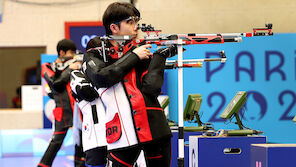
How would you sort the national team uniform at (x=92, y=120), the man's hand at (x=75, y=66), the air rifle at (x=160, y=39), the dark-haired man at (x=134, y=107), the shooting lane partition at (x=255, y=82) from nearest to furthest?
the dark-haired man at (x=134, y=107), the air rifle at (x=160, y=39), the national team uniform at (x=92, y=120), the shooting lane partition at (x=255, y=82), the man's hand at (x=75, y=66)

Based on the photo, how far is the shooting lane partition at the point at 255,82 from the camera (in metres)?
5.00

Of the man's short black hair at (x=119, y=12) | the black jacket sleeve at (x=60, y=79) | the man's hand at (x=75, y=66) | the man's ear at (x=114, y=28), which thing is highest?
the man's short black hair at (x=119, y=12)

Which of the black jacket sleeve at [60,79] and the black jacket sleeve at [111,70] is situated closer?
the black jacket sleeve at [111,70]

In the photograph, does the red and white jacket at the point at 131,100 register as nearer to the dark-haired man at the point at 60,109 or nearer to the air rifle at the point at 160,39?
the air rifle at the point at 160,39

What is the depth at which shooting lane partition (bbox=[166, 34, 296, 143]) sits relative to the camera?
16.4 ft

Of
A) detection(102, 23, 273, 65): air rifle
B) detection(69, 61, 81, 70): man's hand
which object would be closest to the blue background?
detection(69, 61, 81, 70): man's hand

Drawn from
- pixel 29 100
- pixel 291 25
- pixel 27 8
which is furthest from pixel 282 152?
pixel 27 8

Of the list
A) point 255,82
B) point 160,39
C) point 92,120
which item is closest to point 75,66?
point 92,120

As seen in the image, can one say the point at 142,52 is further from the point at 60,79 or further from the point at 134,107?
the point at 60,79

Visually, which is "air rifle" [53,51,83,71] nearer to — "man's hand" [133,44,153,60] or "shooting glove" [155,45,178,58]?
"shooting glove" [155,45,178,58]

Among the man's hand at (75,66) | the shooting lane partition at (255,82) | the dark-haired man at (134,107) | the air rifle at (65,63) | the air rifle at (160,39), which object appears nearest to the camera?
the dark-haired man at (134,107)

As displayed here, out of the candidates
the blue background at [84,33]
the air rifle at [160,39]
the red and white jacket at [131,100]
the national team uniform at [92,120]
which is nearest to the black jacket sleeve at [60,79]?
the national team uniform at [92,120]

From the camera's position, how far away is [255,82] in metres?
5.16

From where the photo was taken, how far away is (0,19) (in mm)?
9898
